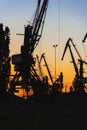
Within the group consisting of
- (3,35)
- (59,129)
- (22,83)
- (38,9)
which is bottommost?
(59,129)

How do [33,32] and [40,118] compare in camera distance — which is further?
[33,32]

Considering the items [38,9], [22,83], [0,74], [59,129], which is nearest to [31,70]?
[22,83]

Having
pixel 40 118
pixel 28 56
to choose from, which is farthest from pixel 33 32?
pixel 40 118

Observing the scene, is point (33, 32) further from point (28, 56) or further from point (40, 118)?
point (40, 118)

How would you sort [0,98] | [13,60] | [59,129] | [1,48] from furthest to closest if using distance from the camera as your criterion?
[13,60]
[1,48]
[0,98]
[59,129]

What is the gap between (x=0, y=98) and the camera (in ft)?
304

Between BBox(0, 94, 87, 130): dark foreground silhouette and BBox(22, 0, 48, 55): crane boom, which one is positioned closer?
BBox(0, 94, 87, 130): dark foreground silhouette

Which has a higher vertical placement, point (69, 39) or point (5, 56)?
point (69, 39)

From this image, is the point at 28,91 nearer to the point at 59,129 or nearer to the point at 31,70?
the point at 31,70

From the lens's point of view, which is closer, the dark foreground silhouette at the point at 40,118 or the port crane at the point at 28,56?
the dark foreground silhouette at the point at 40,118

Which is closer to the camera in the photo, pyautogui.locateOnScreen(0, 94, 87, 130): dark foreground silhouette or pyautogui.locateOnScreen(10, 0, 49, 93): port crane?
pyautogui.locateOnScreen(0, 94, 87, 130): dark foreground silhouette

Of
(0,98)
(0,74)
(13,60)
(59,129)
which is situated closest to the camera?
(59,129)

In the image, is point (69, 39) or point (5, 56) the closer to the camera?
point (5, 56)

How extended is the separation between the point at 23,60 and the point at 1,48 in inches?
665
